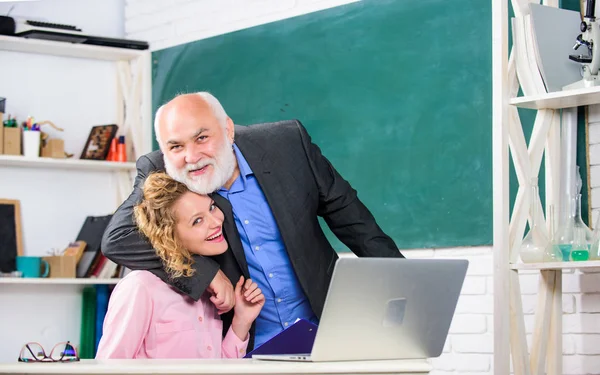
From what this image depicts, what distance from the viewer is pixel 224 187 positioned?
2691 millimetres

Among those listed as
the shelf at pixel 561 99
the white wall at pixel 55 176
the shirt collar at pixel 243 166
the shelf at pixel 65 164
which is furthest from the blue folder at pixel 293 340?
the white wall at pixel 55 176

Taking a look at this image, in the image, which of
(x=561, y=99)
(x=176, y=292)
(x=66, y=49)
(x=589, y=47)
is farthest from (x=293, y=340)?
(x=66, y=49)

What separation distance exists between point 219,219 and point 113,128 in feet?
7.88

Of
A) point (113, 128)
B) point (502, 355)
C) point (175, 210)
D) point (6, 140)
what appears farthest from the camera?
point (113, 128)

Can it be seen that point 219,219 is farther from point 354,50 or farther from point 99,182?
point 99,182

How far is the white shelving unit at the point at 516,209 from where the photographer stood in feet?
9.98

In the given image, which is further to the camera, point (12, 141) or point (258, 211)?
point (12, 141)

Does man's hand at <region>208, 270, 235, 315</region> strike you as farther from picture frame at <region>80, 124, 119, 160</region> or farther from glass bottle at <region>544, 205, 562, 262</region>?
picture frame at <region>80, 124, 119, 160</region>

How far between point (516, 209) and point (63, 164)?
2500 millimetres

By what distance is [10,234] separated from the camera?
455 centimetres

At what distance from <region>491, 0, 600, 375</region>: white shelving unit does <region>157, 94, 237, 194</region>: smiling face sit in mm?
1007

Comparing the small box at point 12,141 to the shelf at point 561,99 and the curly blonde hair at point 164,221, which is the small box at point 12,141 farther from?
the shelf at point 561,99

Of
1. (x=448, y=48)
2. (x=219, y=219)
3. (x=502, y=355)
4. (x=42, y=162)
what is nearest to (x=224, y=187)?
(x=219, y=219)

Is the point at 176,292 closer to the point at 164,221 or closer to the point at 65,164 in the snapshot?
the point at 164,221
